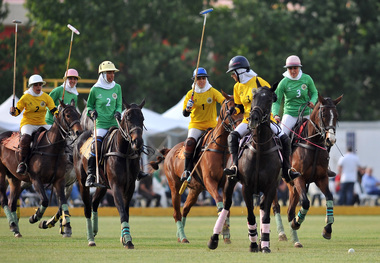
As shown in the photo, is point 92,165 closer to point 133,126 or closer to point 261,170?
point 133,126

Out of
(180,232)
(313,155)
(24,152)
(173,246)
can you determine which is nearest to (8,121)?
(24,152)

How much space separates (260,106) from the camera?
37.3 feet

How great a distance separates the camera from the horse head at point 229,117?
43.9 ft

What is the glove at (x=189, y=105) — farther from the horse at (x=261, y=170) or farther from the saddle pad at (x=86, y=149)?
the horse at (x=261, y=170)

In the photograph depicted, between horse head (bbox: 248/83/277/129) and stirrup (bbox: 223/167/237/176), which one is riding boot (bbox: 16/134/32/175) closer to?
stirrup (bbox: 223/167/237/176)

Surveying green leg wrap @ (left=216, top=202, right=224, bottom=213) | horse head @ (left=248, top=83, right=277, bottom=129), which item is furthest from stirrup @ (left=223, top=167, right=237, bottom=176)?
green leg wrap @ (left=216, top=202, right=224, bottom=213)

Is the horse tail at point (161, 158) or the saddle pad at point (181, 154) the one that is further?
the horse tail at point (161, 158)

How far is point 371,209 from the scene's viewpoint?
24188 mm

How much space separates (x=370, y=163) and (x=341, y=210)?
9225mm

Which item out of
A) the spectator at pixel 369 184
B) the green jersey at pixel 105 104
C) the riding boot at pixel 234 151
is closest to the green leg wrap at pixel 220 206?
the riding boot at pixel 234 151

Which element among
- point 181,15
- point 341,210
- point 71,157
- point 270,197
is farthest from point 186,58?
point 270,197

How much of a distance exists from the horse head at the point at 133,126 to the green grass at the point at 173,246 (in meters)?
1.43

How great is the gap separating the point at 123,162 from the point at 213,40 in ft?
98.4

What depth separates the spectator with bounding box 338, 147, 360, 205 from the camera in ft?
81.8
